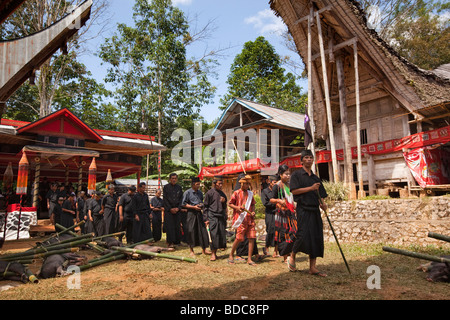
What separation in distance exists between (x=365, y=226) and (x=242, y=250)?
430 centimetres

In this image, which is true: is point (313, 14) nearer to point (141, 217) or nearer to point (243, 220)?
point (243, 220)

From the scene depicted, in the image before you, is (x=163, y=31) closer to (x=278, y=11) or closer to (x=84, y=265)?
(x=278, y=11)

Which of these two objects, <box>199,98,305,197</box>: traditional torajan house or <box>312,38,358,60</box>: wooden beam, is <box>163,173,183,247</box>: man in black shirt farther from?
<box>312,38,358,60</box>: wooden beam

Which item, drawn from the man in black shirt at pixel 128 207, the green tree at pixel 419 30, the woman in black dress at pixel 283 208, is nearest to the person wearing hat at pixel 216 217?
the woman in black dress at pixel 283 208

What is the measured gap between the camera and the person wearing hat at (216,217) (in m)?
6.58

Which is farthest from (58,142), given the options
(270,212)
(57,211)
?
(270,212)

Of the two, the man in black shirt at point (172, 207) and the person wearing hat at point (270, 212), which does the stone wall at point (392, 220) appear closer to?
the person wearing hat at point (270, 212)

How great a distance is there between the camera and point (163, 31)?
24.9 metres

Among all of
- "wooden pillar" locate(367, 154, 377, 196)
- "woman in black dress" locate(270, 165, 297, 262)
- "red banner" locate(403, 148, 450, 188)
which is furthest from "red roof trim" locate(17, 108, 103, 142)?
"red banner" locate(403, 148, 450, 188)

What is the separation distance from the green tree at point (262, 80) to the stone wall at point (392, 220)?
61.9 feet

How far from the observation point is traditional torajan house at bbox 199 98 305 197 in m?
15.2

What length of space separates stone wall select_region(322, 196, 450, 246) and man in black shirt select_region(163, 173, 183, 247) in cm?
474

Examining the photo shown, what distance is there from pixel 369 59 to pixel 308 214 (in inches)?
401
